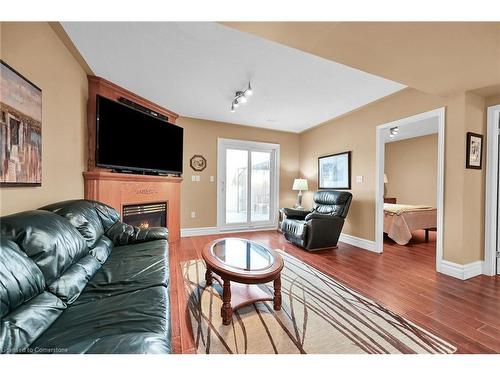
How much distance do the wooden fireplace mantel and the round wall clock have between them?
0.59 metres

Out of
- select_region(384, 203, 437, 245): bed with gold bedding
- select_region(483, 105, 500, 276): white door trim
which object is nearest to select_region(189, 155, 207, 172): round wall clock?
select_region(384, 203, 437, 245): bed with gold bedding

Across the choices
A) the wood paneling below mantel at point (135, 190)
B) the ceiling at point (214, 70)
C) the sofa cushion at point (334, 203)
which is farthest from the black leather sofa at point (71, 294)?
the sofa cushion at point (334, 203)

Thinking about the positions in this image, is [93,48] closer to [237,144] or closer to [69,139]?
[69,139]

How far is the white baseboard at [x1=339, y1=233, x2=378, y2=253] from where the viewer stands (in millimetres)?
3307

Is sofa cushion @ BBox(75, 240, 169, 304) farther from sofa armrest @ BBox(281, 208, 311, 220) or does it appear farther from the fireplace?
sofa armrest @ BBox(281, 208, 311, 220)

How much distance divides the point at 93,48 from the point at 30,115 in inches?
37.5

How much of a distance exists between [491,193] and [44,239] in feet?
13.2

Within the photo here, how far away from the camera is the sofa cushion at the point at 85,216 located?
1.56 meters

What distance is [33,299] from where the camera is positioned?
36.2 inches

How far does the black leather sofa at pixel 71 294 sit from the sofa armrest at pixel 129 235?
0.43 metres
